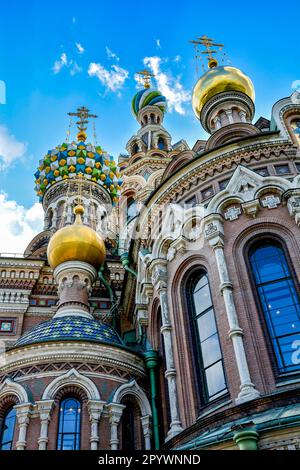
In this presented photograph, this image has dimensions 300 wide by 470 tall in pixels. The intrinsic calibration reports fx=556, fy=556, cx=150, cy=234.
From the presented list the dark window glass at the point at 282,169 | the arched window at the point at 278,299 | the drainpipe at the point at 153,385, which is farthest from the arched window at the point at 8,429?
the dark window glass at the point at 282,169

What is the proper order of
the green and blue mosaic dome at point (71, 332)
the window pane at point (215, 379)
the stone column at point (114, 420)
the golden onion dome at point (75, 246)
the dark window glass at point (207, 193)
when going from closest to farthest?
the window pane at point (215, 379) < the stone column at point (114, 420) < the green and blue mosaic dome at point (71, 332) < the dark window glass at point (207, 193) < the golden onion dome at point (75, 246)

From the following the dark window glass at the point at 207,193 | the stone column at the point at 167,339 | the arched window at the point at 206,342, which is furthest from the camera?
the dark window glass at the point at 207,193

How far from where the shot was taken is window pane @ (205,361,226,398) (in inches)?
325

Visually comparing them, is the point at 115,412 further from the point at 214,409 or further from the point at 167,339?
the point at 214,409

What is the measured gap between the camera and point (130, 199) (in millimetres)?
23141

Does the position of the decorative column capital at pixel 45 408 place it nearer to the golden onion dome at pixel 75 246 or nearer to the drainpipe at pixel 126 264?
the drainpipe at pixel 126 264

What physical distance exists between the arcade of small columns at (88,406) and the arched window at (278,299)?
9.65 ft

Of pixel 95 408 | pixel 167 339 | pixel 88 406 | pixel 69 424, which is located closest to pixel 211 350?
pixel 167 339

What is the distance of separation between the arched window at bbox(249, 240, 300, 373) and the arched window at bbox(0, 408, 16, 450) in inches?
178

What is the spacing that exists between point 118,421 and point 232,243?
3542 mm

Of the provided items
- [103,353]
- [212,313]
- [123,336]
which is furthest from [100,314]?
[212,313]

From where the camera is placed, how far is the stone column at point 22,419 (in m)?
8.78

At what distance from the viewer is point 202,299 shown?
9430 millimetres

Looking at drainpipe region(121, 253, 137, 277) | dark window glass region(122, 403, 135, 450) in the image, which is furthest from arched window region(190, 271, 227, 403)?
drainpipe region(121, 253, 137, 277)
